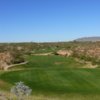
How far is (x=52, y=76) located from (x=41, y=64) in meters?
31.6

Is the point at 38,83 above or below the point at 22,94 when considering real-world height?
below

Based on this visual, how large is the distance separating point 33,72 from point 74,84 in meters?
13.5

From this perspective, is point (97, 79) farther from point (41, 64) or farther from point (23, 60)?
point (23, 60)

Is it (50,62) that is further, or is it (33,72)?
(50,62)

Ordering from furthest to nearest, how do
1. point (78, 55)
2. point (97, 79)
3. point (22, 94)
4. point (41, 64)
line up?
point (78, 55), point (41, 64), point (97, 79), point (22, 94)

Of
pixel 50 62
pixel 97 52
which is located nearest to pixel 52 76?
pixel 50 62

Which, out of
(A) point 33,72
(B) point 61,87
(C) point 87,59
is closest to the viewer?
(B) point 61,87

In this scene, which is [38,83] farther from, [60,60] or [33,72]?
[60,60]

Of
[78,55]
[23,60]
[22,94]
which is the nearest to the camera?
[22,94]

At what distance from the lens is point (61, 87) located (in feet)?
145

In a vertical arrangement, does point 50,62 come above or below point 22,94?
below

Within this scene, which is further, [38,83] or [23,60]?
[23,60]

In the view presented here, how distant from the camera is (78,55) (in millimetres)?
110438

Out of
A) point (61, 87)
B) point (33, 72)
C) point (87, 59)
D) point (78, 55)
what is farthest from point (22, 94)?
point (78, 55)
